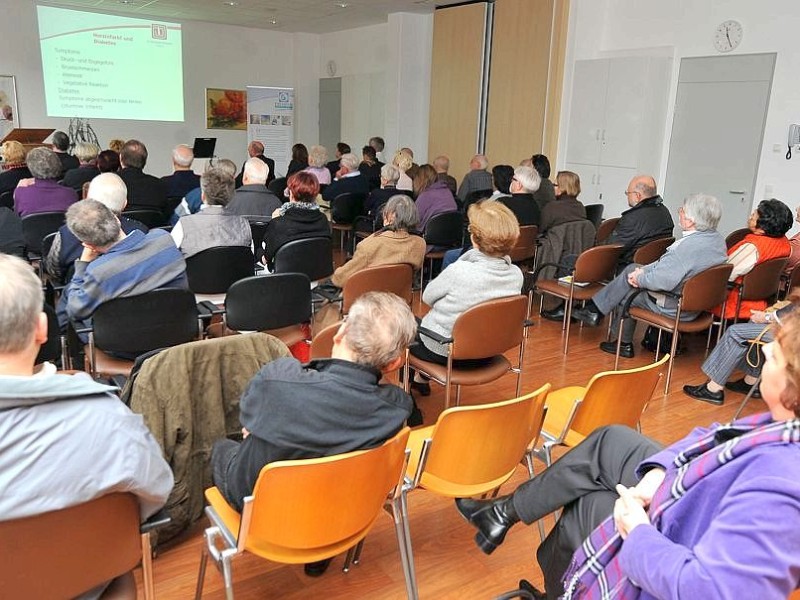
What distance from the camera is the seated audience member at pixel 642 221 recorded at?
5.24 metres

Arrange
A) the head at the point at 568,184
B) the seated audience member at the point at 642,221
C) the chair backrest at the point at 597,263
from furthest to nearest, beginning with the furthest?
the head at the point at 568,184
the seated audience member at the point at 642,221
the chair backrest at the point at 597,263

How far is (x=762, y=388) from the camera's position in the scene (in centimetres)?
141

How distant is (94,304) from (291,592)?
171 centimetres

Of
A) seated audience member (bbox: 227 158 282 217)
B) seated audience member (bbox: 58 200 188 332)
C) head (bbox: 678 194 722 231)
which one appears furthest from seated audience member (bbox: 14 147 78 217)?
head (bbox: 678 194 722 231)

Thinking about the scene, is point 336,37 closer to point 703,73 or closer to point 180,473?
point 703,73

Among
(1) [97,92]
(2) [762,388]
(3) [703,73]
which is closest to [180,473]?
(2) [762,388]

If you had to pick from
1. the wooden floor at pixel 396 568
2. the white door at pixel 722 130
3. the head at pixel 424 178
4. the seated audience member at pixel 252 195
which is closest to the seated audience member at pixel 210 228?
the seated audience member at pixel 252 195

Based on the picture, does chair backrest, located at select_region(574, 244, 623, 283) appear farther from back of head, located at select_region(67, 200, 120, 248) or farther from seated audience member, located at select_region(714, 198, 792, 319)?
back of head, located at select_region(67, 200, 120, 248)

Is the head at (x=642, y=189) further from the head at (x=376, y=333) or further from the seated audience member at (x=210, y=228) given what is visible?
the head at (x=376, y=333)

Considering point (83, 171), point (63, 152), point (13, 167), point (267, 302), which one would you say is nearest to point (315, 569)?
point (267, 302)

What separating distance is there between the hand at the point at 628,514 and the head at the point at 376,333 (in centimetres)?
76

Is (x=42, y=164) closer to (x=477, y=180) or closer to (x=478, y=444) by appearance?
(x=477, y=180)

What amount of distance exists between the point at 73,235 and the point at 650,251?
4.16m

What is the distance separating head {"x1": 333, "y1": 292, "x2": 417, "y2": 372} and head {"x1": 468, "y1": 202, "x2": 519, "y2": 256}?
1.47 m
